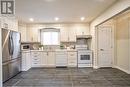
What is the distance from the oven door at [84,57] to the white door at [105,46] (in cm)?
56

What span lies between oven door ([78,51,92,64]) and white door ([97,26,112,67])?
1.83 feet

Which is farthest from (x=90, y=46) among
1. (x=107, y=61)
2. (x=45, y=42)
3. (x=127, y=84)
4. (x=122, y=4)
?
(x=122, y=4)

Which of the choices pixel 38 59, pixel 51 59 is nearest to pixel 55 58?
pixel 51 59

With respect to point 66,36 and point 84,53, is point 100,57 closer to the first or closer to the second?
point 84,53

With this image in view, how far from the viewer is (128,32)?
6805 mm

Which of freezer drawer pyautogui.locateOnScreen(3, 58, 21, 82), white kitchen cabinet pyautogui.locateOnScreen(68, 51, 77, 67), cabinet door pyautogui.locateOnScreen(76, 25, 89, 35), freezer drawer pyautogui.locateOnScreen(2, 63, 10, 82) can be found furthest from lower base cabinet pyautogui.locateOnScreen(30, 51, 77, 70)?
freezer drawer pyautogui.locateOnScreen(2, 63, 10, 82)

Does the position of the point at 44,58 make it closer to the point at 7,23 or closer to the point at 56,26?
the point at 56,26

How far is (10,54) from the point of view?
596 centimetres

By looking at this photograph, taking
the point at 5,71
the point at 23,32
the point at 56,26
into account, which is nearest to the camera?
the point at 5,71

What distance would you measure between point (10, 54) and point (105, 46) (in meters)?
4.65

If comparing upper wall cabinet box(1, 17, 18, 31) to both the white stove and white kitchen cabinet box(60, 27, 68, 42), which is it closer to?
white kitchen cabinet box(60, 27, 68, 42)

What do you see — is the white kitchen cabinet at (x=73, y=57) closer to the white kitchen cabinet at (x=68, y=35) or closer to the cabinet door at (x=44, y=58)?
the white kitchen cabinet at (x=68, y=35)

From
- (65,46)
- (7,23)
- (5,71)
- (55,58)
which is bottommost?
(5,71)

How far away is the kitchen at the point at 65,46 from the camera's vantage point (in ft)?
20.2
